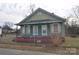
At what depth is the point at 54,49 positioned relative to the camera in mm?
5133

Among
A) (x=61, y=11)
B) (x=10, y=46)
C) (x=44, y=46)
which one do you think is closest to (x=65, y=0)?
(x=61, y=11)

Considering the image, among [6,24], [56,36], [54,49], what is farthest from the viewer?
[56,36]

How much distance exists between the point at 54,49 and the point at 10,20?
130 centimetres

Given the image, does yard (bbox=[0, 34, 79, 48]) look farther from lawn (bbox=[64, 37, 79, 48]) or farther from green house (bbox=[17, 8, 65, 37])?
green house (bbox=[17, 8, 65, 37])

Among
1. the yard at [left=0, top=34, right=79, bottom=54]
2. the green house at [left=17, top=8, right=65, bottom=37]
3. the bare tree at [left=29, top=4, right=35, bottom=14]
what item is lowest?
the yard at [left=0, top=34, right=79, bottom=54]

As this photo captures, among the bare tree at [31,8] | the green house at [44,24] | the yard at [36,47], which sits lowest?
the yard at [36,47]

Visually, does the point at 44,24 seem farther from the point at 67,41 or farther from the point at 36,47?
the point at 67,41

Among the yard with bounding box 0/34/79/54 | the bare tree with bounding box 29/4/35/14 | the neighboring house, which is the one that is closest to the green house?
the neighboring house

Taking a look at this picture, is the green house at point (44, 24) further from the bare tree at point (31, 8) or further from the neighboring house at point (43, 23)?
the bare tree at point (31, 8)

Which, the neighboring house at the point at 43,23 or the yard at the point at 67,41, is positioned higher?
the neighboring house at the point at 43,23

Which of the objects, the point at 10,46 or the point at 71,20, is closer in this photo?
the point at 71,20

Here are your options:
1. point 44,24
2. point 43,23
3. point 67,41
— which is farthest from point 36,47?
point 44,24

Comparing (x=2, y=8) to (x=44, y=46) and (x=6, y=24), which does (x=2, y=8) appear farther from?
(x=44, y=46)

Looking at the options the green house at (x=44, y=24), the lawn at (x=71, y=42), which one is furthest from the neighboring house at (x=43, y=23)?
the lawn at (x=71, y=42)
